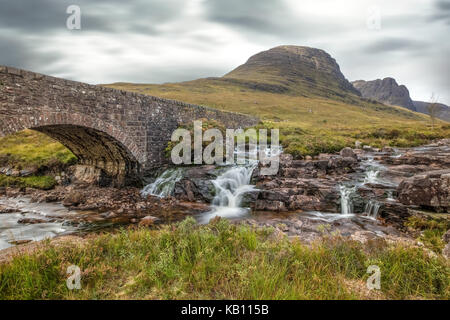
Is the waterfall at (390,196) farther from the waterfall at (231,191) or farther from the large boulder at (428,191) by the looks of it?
the waterfall at (231,191)

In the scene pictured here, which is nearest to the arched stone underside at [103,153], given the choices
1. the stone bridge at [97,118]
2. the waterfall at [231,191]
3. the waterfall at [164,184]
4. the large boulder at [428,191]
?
the stone bridge at [97,118]

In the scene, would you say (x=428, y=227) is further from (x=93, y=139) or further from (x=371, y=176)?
(x=93, y=139)

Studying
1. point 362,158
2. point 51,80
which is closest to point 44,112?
point 51,80

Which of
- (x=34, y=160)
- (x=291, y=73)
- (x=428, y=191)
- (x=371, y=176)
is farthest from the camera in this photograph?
(x=291, y=73)

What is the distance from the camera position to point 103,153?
49.0 feet

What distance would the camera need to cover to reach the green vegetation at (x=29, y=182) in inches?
585

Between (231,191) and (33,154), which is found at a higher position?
(33,154)

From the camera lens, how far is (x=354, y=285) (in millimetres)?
3389

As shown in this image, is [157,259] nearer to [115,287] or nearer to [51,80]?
[115,287]

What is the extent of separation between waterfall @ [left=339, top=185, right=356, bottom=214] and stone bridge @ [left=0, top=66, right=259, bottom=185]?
11.5 m

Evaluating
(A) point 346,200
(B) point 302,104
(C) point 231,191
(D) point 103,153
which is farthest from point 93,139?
(B) point 302,104

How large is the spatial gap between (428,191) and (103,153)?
16.9 meters

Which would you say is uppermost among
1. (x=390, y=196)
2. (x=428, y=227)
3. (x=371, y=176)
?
(x=371, y=176)

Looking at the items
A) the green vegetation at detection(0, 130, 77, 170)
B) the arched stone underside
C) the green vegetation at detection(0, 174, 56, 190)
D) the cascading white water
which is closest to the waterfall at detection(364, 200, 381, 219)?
the cascading white water
